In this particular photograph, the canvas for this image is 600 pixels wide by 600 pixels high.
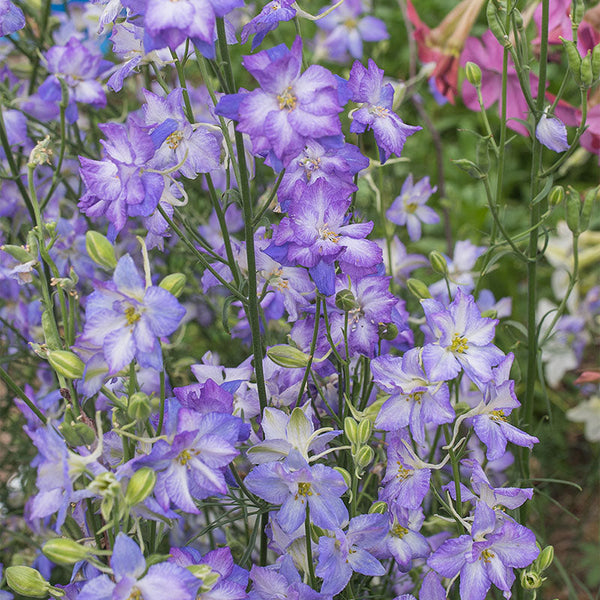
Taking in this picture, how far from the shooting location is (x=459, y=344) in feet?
2.53

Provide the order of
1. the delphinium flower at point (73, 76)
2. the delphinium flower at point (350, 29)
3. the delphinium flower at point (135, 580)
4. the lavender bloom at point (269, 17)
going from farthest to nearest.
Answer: the delphinium flower at point (350, 29), the delphinium flower at point (73, 76), the lavender bloom at point (269, 17), the delphinium flower at point (135, 580)

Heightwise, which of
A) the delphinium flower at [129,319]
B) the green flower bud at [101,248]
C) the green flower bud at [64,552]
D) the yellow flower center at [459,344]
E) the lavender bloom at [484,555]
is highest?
the green flower bud at [101,248]

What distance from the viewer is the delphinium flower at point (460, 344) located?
0.75 meters

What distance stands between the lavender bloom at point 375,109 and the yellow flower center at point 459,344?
0.19m

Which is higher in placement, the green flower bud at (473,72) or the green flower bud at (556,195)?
the green flower bud at (473,72)

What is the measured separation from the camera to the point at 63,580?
1293 millimetres

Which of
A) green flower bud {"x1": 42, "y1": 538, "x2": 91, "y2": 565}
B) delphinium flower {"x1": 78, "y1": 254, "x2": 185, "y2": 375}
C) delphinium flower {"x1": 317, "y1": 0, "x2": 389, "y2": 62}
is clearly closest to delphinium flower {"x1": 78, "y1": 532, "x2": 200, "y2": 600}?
green flower bud {"x1": 42, "y1": 538, "x2": 91, "y2": 565}

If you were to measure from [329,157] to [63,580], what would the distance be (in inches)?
35.9

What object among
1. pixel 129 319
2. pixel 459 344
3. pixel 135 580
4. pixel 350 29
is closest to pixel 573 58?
pixel 459 344

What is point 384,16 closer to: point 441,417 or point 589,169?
point 589,169

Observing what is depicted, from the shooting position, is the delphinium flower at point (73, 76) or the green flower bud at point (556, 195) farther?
the delphinium flower at point (73, 76)

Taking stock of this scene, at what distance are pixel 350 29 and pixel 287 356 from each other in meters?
1.16

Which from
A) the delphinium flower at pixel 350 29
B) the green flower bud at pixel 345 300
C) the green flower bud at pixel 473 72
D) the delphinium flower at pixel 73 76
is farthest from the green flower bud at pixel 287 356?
the delphinium flower at pixel 350 29

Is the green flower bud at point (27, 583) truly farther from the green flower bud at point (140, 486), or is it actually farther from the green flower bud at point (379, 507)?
the green flower bud at point (379, 507)
